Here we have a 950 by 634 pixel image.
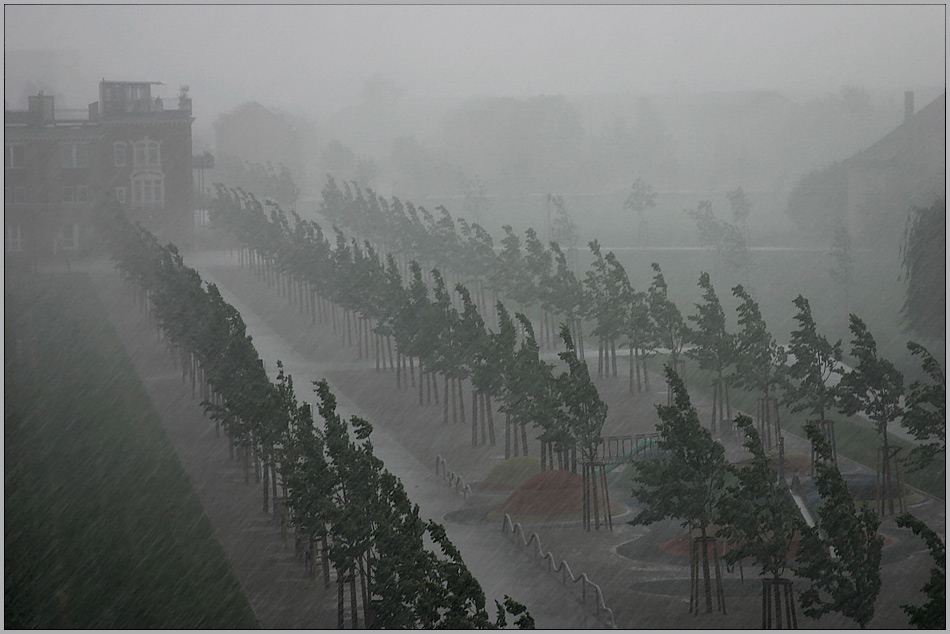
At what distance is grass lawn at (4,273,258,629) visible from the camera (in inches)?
1196

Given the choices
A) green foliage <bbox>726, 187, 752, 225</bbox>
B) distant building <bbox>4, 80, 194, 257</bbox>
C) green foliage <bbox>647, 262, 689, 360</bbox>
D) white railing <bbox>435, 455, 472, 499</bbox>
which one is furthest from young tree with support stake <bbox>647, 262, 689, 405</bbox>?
distant building <bbox>4, 80, 194, 257</bbox>

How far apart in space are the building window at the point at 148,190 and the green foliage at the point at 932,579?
2433 inches

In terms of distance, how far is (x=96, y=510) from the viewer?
3675 cm

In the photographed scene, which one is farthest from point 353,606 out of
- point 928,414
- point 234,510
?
point 928,414

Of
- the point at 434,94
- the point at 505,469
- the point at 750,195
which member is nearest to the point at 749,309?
the point at 505,469

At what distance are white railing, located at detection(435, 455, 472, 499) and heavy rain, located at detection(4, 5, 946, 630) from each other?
268mm

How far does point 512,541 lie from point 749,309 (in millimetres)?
14913

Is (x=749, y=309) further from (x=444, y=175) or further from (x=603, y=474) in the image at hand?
(x=444, y=175)

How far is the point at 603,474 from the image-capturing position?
3500 centimetres

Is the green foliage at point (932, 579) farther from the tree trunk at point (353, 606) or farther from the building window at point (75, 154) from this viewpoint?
the building window at point (75, 154)

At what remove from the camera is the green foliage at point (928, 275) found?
46.3 metres

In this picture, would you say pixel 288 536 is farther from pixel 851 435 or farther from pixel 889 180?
pixel 889 180

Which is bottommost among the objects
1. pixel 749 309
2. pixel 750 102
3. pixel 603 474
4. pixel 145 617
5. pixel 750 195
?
pixel 145 617

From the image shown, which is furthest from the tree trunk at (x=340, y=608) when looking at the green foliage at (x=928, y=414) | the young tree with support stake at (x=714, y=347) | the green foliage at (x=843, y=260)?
the green foliage at (x=843, y=260)
